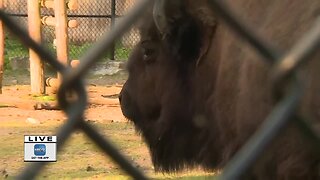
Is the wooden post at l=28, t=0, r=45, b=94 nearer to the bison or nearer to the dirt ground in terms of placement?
the dirt ground

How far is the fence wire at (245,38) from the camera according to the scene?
3.84 feet

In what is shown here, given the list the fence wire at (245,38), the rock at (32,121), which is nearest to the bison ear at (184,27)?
the fence wire at (245,38)

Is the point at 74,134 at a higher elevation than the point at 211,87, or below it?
below

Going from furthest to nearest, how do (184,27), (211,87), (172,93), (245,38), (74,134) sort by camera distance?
1. (74,134)
2. (172,93)
3. (184,27)
4. (211,87)
5. (245,38)

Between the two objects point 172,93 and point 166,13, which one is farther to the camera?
point 172,93

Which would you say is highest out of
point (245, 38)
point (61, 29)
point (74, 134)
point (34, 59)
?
point (245, 38)

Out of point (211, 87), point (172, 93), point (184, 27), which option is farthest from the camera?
point (172, 93)

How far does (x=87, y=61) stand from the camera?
1.17 metres

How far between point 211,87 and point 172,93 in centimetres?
44

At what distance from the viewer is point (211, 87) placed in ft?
13.2

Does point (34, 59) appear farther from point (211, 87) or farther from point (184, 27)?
point (211, 87)

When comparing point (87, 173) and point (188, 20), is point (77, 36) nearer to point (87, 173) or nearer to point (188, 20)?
point (87, 173)

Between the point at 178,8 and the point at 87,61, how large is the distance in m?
2.94

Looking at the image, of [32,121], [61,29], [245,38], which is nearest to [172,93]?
[245,38]
